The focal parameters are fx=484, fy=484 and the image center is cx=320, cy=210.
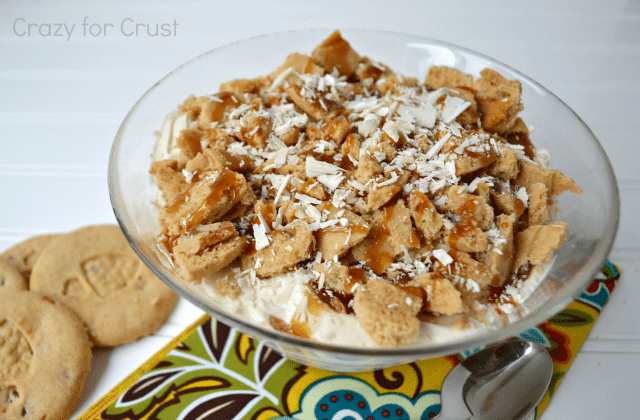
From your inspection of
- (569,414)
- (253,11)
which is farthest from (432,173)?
(253,11)

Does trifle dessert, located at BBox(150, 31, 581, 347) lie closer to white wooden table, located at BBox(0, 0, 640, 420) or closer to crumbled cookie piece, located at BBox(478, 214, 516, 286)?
crumbled cookie piece, located at BBox(478, 214, 516, 286)

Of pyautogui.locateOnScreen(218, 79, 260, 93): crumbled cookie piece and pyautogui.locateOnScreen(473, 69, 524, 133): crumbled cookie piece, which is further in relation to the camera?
pyautogui.locateOnScreen(218, 79, 260, 93): crumbled cookie piece

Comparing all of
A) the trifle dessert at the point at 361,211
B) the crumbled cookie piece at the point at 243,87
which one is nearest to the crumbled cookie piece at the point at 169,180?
the trifle dessert at the point at 361,211

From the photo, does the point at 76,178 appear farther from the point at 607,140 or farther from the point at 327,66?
the point at 607,140

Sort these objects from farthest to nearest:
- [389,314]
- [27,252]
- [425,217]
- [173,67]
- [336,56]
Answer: [173,67]
[27,252]
[336,56]
[425,217]
[389,314]

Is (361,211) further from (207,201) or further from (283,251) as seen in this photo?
(207,201)

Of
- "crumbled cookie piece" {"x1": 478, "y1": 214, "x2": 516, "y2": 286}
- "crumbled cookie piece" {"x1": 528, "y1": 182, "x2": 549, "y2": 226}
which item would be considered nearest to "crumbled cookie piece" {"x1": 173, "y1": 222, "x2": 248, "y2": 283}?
"crumbled cookie piece" {"x1": 478, "y1": 214, "x2": 516, "y2": 286}

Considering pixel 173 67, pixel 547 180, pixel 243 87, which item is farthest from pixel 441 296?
pixel 173 67
